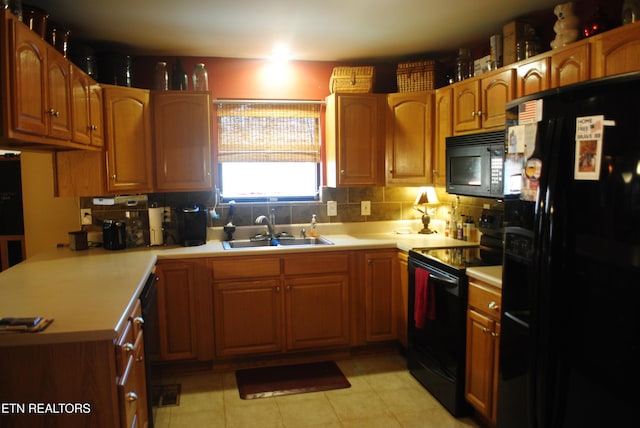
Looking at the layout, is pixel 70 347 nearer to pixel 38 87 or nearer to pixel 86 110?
pixel 38 87

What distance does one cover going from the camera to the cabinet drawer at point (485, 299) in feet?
7.78

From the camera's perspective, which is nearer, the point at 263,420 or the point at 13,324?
the point at 13,324

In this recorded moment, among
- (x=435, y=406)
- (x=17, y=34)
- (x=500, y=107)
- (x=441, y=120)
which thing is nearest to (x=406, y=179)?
(x=441, y=120)

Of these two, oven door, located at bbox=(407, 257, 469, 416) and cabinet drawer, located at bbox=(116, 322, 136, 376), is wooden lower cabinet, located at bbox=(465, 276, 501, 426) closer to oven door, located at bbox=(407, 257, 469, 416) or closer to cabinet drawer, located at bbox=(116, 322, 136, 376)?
oven door, located at bbox=(407, 257, 469, 416)

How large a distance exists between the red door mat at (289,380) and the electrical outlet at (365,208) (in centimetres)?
128

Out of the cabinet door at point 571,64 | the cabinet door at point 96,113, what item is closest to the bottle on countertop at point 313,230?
the cabinet door at point 96,113

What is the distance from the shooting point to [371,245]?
3523 millimetres

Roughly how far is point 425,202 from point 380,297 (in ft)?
3.05

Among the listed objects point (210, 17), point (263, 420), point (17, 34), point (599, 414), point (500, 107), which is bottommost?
point (263, 420)

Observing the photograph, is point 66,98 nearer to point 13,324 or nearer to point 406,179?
point 13,324

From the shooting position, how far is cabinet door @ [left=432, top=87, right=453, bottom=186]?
11.3 feet

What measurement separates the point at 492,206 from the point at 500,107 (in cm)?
75

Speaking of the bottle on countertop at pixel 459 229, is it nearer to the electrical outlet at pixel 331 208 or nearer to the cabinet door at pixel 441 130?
the cabinet door at pixel 441 130

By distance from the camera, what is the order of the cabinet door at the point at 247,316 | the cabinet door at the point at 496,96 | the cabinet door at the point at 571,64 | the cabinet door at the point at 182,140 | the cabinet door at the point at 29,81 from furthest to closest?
the cabinet door at the point at 182,140 → the cabinet door at the point at 247,316 → the cabinet door at the point at 496,96 → the cabinet door at the point at 571,64 → the cabinet door at the point at 29,81
